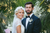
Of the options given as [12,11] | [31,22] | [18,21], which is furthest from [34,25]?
[12,11]

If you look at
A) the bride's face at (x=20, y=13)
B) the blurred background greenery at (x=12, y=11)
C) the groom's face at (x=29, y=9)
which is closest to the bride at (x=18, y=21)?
the bride's face at (x=20, y=13)

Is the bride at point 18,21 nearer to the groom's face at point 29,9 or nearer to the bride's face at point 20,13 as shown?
the bride's face at point 20,13

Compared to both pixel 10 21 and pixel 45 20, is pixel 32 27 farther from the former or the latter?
pixel 10 21

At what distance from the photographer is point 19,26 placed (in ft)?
5.33

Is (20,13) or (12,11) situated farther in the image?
(12,11)

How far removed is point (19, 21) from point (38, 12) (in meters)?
0.43

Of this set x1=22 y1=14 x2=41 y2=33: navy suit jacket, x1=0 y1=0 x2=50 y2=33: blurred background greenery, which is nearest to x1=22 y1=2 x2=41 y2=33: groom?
x1=22 y1=14 x2=41 y2=33: navy suit jacket

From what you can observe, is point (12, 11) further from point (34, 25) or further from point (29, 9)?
point (34, 25)

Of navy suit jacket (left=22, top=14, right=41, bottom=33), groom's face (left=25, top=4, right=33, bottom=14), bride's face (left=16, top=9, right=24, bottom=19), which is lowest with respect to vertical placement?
navy suit jacket (left=22, top=14, right=41, bottom=33)

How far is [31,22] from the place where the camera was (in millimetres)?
1674

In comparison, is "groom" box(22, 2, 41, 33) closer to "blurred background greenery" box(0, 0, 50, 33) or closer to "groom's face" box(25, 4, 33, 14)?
"groom's face" box(25, 4, 33, 14)

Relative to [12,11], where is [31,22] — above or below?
below

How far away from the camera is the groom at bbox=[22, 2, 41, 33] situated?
1.65 m

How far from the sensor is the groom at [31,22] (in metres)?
1.65
